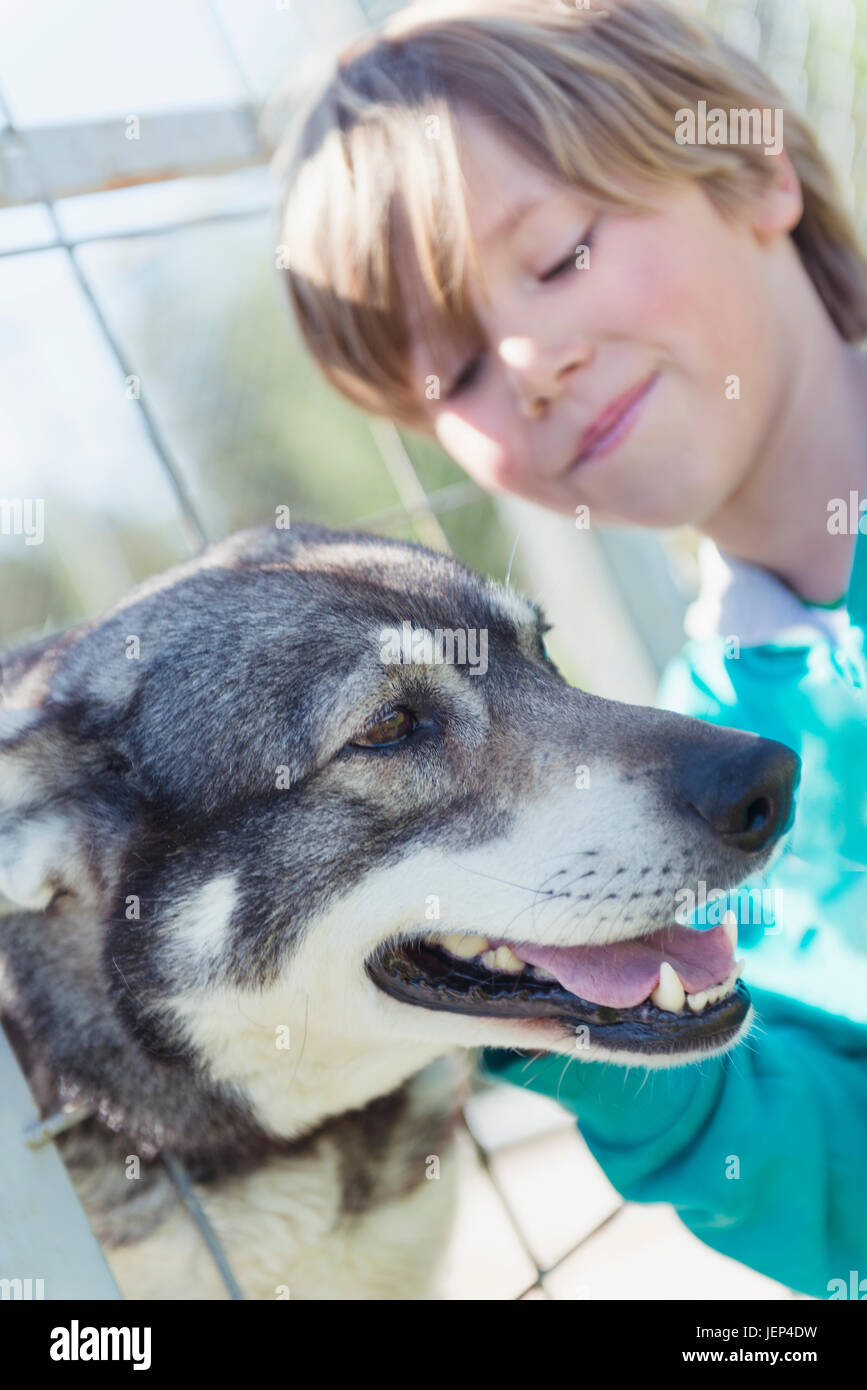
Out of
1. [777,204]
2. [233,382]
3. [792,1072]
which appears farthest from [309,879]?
[233,382]

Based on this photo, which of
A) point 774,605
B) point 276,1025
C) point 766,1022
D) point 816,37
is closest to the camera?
point 276,1025

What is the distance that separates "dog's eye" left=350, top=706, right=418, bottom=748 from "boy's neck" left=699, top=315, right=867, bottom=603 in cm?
100

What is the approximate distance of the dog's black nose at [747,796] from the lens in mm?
1524

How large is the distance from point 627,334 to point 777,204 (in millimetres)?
536

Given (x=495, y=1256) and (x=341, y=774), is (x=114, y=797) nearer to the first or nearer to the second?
(x=341, y=774)

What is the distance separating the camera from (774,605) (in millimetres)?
2178

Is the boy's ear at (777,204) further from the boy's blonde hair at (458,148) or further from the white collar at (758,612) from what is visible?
the white collar at (758,612)

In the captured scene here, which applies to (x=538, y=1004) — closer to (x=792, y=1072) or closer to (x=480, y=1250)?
(x=792, y=1072)

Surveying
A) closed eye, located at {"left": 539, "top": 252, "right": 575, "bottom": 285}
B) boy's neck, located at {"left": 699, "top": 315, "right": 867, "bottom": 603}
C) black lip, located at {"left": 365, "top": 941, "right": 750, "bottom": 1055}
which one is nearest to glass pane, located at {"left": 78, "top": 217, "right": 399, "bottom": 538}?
closed eye, located at {"left": 539, "top": 252, "right": 575, "bottom": 285}

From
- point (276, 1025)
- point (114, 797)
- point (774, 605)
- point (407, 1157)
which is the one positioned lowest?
point (407, 1157)

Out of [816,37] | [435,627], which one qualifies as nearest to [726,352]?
[435,627]

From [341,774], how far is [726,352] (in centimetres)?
113
